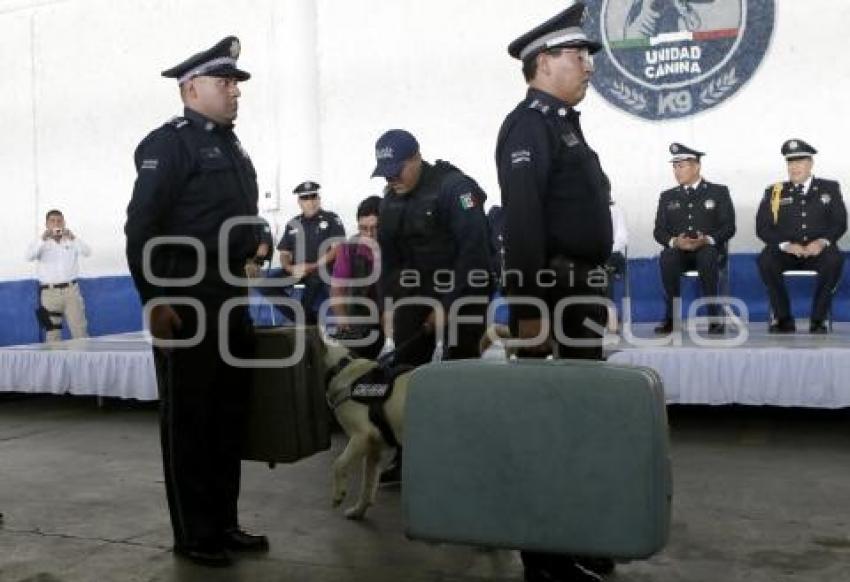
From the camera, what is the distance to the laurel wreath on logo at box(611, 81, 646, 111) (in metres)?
6.89

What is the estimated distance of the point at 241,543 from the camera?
266 centimetres

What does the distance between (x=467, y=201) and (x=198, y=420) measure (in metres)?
1.18

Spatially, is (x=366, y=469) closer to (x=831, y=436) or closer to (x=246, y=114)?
(x=831, y=436)

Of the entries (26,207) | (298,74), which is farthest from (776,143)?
(26,207)

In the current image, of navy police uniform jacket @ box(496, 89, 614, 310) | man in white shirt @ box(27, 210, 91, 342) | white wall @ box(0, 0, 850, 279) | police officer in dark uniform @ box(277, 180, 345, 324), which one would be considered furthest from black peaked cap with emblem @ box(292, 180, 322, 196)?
navy police uniform jacket @ box(496, 89, 614, 310)

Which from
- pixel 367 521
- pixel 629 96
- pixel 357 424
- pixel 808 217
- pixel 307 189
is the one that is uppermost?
pixel 629 96

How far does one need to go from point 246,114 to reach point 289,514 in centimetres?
616

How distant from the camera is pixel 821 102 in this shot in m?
6.46

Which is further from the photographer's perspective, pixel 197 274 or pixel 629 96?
pixel 629 96

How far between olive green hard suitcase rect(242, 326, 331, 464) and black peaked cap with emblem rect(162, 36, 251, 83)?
30.5 inches

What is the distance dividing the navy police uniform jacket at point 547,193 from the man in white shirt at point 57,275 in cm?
674

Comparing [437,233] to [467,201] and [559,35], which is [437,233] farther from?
[559,35]

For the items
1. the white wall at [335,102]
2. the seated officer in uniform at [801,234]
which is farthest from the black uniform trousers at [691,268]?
the white wall at [335,102]

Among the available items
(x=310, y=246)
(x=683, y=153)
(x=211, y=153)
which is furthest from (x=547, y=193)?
(x=310, y=246)
